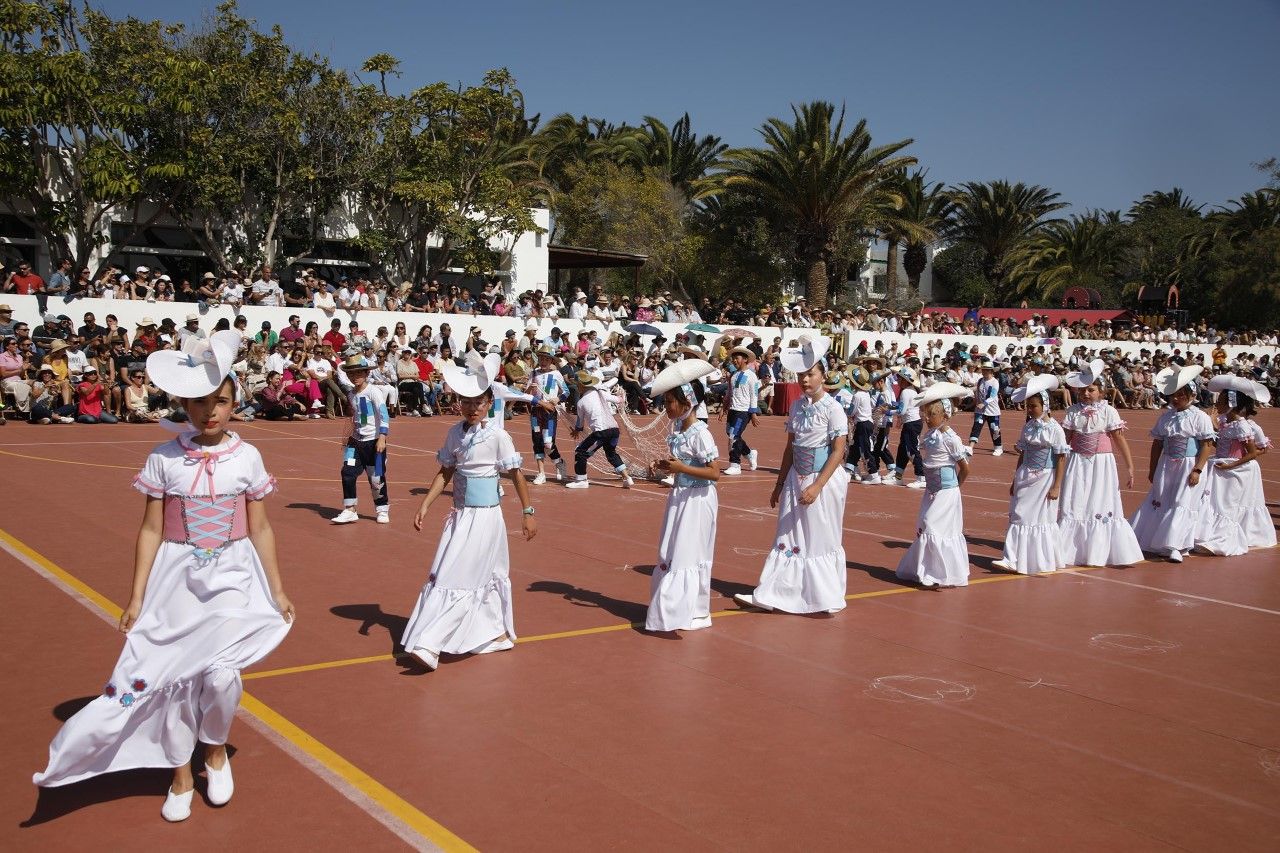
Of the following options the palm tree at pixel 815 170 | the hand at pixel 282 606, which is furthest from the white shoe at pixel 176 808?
the palm tree at pixel 815 170

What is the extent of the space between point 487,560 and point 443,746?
1636mm

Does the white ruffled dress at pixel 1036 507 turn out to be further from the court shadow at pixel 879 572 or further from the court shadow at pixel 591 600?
the court shadow at pixel 591 600

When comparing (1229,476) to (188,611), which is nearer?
(188,611)

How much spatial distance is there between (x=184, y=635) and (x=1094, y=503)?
9.41 metres

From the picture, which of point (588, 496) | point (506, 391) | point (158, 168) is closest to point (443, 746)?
point (506, 391)

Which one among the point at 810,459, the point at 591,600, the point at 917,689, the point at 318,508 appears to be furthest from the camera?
the point at 318,508

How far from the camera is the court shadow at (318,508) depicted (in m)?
12.5

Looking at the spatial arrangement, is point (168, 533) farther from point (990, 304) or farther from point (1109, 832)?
point (990, 304)

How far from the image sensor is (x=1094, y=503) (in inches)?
446

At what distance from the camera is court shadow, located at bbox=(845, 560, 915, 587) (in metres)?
10.2

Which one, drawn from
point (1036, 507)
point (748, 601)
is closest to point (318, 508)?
point (748, 601)

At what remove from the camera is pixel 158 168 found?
88.1 feet

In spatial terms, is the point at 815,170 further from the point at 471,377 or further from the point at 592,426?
the point at 471,377

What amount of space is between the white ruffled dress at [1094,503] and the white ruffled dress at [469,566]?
6.63 metres
